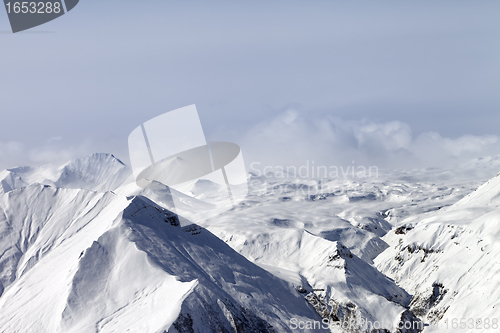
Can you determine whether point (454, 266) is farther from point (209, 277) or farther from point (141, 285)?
point (141, 285)

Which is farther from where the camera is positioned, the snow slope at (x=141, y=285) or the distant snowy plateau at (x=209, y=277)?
the distant snowy plateau at (x=209, y=277)

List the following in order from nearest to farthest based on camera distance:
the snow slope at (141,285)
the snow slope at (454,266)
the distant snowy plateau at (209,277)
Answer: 1. the snow slope at (141,285)
2. the distant snowy plateau at (209,277)
3. the snow slope at (454,266)

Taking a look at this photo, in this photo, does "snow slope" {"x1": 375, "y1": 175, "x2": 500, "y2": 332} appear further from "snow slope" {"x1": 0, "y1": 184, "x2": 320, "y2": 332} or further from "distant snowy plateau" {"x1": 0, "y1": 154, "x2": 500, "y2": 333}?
"snow slope" {"x1": 0, "y1": 184, "x2": 320, "y2": 332}

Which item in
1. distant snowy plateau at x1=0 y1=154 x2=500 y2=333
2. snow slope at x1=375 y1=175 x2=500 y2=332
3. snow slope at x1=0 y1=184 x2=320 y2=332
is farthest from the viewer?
snow slope at x1=375 y1=175 x2=500 y2=332

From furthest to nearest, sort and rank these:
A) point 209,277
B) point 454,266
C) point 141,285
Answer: point 454,266, point 209,277, point 141,285

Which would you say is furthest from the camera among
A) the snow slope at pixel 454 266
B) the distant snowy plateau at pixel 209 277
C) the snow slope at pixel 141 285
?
the snow slope at pixel 454 266

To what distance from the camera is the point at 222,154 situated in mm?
88375

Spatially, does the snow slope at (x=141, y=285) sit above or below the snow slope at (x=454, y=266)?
above

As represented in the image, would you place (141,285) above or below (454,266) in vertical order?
above

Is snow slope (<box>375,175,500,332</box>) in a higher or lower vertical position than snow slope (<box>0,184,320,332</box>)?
lower

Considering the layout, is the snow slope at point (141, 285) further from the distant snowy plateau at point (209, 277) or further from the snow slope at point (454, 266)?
the snow slope at point (454, 266)

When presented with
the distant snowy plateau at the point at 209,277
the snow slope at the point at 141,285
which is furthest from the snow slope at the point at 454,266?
the snow slope at the point at 141,285

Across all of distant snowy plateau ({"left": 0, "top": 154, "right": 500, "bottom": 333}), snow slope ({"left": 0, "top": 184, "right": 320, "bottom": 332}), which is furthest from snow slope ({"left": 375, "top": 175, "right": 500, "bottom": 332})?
snow slope ({"left": 0, "top": 184, "right": 320, "bottom": 332})

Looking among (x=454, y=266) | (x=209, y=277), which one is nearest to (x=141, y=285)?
(x=209, y=277)
